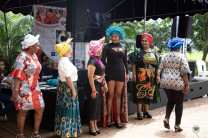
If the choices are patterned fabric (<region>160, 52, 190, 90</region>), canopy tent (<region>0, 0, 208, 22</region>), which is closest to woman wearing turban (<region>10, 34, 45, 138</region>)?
patterned fabric (<region>160, 52, 190, 90</region>)

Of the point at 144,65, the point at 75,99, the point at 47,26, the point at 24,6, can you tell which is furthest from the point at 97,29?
the point at 75,99

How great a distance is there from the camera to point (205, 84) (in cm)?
786

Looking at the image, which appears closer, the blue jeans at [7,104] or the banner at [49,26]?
the blue jeans at [7,104]

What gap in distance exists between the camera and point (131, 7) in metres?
8.96

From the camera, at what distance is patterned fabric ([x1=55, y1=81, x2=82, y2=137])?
364cm

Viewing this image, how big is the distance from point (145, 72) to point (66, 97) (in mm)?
1955

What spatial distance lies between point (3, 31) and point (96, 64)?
967cm

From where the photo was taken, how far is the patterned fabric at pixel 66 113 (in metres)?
3.64

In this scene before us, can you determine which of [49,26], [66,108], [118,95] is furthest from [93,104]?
[49,26]

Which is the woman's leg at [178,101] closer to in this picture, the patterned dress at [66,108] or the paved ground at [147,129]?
the paved ground at [147,129]

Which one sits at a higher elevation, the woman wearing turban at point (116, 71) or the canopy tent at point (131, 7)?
the canopy tent at point (131, 7)

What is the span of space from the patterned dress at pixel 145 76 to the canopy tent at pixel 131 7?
10.2ft

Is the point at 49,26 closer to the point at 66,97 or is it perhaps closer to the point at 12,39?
the point at 66,97

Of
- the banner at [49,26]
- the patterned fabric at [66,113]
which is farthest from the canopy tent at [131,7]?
the patterned fabric at [66,113]
